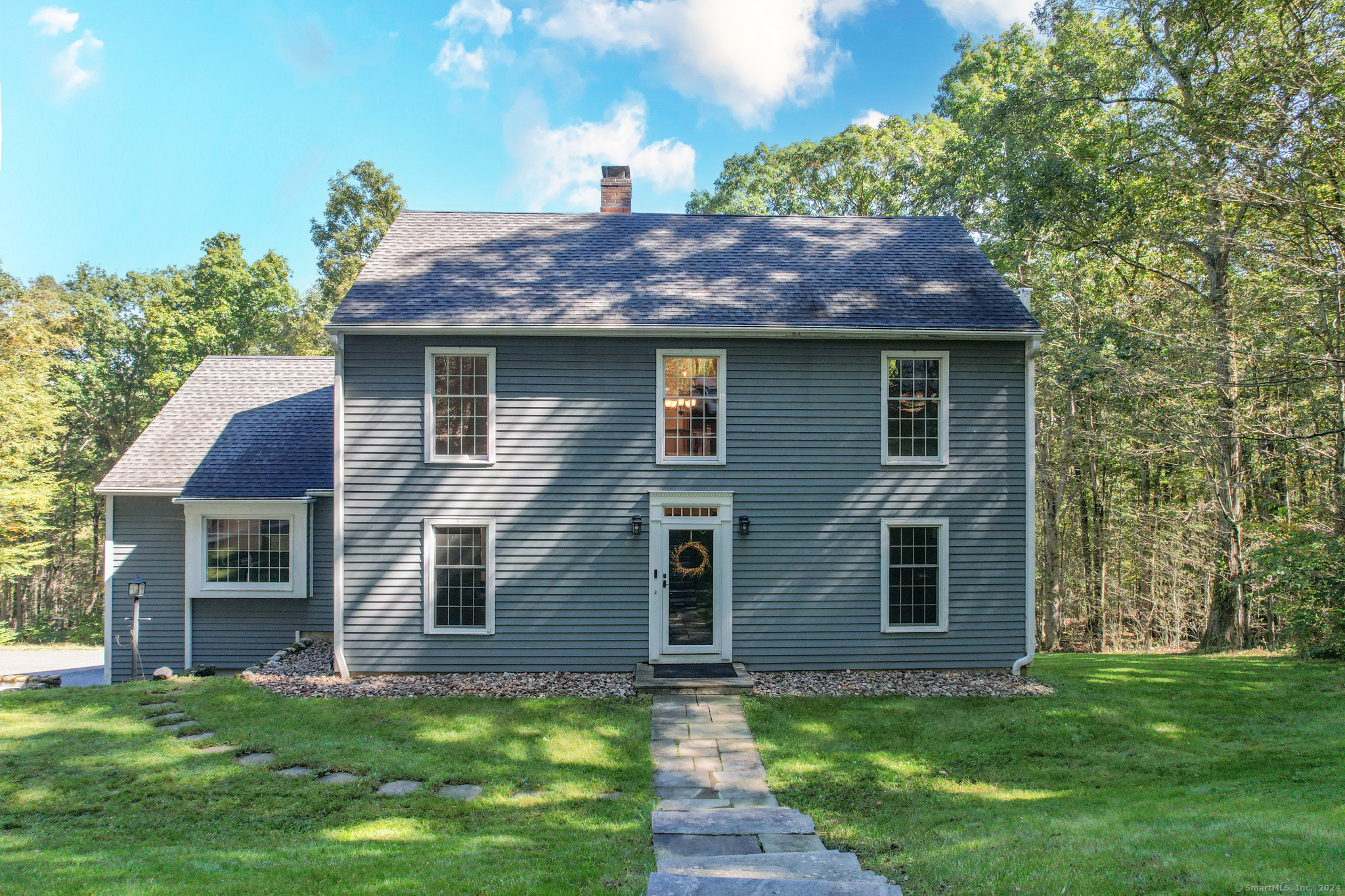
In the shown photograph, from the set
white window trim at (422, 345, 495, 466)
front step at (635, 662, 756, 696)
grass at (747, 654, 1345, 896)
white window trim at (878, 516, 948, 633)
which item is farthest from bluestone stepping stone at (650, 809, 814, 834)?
white window trim at (422, 345, 495, 466)

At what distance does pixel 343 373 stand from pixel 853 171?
22.0 m

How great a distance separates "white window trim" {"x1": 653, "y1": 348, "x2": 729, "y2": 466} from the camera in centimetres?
1085

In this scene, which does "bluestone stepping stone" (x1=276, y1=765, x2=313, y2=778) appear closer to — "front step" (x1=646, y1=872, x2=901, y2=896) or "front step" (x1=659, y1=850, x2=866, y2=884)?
"front step" (x1=659, y1=850, x2=866, y2=884)

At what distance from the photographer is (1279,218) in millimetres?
11781

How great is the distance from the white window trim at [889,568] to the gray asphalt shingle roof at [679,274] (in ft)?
9.53

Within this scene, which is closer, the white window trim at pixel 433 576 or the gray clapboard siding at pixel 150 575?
the white window trim at pixel 433 576

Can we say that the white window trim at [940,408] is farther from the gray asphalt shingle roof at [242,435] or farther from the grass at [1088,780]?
the gray asphalt shingle roof at [242,435]

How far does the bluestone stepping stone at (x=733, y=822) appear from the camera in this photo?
5.73 meters

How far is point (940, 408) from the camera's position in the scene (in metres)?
11.1

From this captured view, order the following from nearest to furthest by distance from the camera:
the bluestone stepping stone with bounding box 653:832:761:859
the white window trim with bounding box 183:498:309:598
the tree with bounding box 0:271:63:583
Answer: the bluestone stepping stone with bounding box 653:832:761:859
the white window trim with bounding box 183:498:309:598
the tree with bounding box 0:271:63:583

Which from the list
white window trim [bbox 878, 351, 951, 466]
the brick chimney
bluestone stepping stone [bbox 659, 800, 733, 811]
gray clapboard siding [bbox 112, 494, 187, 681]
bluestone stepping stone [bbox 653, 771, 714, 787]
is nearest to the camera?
bluestone stepping stone [bbox 659, 800, 733, 811]

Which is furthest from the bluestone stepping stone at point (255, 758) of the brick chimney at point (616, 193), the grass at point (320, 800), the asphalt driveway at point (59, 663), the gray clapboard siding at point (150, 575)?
the brick chimney at point (616, 193)

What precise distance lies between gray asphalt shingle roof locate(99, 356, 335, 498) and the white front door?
6293 millimetres

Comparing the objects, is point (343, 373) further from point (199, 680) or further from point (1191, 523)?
point (1191, 523)
